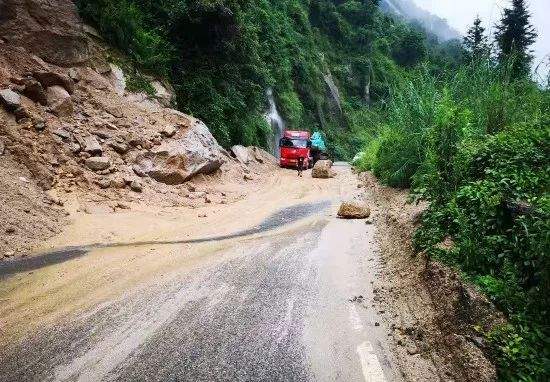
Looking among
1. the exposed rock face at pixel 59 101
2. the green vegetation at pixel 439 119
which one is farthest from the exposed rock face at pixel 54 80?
the green vegetation at pixel 439 119

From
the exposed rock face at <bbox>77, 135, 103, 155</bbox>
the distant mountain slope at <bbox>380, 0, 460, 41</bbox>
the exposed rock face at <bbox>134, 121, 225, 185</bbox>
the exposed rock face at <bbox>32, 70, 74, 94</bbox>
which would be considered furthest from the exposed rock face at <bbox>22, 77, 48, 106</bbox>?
the distant mountain slope at <bbox>380, 0, 460, 41</bbox>

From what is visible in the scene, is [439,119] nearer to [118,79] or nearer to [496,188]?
[496,188]

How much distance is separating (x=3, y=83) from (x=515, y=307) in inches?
420

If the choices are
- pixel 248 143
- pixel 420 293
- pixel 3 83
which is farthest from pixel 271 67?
pixel 420 293

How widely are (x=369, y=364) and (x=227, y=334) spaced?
1295mm

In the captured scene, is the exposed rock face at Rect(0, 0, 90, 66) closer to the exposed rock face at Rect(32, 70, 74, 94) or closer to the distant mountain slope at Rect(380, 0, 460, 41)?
the exposed rock face at Rect(32, 70, 74, 94)

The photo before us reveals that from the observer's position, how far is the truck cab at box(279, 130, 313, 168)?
2042cm

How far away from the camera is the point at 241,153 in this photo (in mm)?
16578

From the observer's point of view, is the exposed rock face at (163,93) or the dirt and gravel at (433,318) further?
the exposed rock face at (163,93)

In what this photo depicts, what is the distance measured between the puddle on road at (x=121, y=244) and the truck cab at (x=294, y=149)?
10801 millimetres

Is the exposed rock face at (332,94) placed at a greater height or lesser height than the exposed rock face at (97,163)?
greater

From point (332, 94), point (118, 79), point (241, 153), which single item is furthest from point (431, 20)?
point (118, 79)

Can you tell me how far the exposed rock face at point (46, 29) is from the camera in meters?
10.2

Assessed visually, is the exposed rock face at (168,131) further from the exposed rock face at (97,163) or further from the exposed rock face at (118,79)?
the exposed rock face at (97,163)
